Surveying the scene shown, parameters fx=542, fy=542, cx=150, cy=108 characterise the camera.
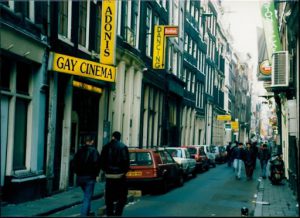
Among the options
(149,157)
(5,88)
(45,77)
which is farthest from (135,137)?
(5,88)

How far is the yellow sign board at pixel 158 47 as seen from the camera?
102 feet

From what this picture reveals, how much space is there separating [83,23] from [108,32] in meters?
0.97

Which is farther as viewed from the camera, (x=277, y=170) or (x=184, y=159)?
(x=184, y=159)

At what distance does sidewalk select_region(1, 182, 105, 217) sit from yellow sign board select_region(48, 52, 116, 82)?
3.70 m

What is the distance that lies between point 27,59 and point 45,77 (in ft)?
4.50

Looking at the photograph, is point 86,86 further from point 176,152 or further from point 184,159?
point 176,152

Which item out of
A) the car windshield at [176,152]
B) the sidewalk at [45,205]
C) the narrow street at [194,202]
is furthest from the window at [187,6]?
the sidewalk at [45,205]

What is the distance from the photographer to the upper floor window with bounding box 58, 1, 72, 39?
57.3 ft

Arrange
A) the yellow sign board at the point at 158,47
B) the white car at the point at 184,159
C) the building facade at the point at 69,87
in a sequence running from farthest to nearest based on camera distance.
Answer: the yellow sign board at the point at 158,47 < the white car at the point at 184,159 < the building facade at the point at 69,87

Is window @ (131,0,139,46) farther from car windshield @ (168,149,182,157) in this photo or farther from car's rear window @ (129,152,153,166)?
car's rear window @ (129,152,153,166)

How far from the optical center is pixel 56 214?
12578mm

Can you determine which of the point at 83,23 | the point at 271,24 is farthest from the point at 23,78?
the point at 271,24

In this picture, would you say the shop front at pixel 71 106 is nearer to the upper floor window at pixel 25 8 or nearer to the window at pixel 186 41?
the upper floor window at pixel 25 8

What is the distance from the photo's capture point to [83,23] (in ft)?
65.4
